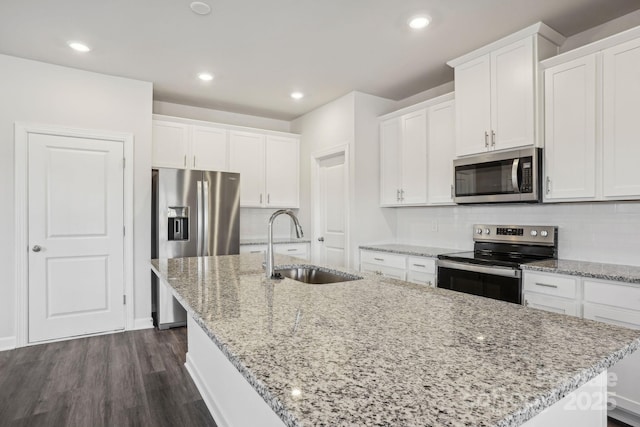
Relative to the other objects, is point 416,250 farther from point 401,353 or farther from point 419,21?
point 401,353

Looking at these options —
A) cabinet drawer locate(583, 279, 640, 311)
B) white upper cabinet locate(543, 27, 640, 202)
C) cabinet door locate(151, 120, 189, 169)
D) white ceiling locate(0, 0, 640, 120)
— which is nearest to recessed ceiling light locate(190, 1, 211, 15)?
white ceiling locate(0, 0, 640, 120)

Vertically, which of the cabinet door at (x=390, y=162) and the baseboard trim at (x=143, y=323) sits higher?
the cabinet door at (x=390, y=162)

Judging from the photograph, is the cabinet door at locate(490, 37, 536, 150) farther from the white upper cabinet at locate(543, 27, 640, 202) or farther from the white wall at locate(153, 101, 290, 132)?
the white wall at locate(153, 101, 290, 132)

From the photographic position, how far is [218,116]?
477 cm

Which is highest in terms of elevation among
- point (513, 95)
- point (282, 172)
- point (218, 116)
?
point (218, 116)

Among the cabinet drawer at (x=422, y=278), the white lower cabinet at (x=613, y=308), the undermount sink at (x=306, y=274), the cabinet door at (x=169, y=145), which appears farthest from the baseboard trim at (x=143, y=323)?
the white lower cabinet at (x=613, y=308)

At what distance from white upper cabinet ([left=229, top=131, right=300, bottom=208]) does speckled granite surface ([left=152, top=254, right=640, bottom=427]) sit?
3.21 meters

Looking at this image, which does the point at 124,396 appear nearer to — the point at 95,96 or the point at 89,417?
the point at 89,417

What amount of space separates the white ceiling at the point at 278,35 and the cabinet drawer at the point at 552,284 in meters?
1.80

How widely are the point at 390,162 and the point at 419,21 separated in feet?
5.49

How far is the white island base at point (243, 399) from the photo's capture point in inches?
35.0

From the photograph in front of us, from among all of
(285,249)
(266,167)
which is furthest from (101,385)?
(266,167)

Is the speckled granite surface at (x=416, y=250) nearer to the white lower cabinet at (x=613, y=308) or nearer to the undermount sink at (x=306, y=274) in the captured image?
the white lower cabinet at (x=613, y=308)

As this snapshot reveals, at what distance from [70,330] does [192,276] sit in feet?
8.04
